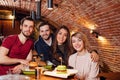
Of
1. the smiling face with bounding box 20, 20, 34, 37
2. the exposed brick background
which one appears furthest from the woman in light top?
Result: the exposed brick background

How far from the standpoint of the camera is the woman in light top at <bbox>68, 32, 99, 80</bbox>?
2846 millimetres

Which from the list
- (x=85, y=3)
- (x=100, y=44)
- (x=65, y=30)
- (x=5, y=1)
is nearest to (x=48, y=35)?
(x=65, y=30)

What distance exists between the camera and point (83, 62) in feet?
9.62

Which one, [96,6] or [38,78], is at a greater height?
[96,6]

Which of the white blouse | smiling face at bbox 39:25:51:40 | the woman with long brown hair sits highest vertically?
smiling face at bbox 39:25:51:40

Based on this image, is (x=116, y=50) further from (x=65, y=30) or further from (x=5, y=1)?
(x=5, y=1)

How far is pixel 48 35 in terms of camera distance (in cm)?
398

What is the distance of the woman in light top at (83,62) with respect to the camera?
9.34 ft

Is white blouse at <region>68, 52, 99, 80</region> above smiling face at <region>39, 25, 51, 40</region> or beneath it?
beneath

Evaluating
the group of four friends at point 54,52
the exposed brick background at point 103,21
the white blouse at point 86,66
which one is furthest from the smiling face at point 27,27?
the exposed brick background at point 103,21

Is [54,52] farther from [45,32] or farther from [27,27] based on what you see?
[27,27]

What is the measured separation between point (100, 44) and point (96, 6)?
1.84 m

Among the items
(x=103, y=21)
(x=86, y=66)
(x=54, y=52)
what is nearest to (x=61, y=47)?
(x=54, y=52)

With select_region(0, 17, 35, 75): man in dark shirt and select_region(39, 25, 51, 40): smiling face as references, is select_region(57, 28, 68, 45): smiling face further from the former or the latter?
select_region(0, 17, 35, 75): man in dark shirt
